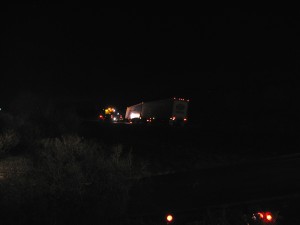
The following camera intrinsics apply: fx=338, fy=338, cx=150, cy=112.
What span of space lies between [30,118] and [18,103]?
515 centimetres

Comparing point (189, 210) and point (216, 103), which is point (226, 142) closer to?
point (189, 210)

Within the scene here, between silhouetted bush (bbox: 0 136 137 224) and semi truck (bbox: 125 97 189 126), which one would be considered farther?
semi truck (bbox: 125 97 189 126)

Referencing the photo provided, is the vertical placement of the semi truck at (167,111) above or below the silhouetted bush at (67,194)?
above

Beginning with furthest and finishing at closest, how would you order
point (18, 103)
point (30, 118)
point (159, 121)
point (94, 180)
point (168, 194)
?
point (159, 121), point (18, 103), point (30, 118), point (168, 194), point (94, 180)

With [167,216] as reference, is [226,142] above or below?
above

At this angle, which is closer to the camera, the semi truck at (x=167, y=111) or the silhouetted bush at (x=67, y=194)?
the silhouetted bush at (x=67, y=194)

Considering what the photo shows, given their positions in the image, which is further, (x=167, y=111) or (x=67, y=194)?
(x=167, y=111)

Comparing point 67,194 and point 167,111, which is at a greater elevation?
point 167,111

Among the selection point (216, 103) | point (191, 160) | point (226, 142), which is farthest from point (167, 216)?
point (216, 103)

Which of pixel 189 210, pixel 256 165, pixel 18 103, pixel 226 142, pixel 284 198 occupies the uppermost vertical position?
pixel 18 103

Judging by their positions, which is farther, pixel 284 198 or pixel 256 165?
pixel 256 165

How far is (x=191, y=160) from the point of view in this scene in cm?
1420

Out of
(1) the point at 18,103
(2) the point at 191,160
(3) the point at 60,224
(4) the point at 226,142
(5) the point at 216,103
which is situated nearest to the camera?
(3) the point at 60,224

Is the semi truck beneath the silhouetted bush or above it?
above
